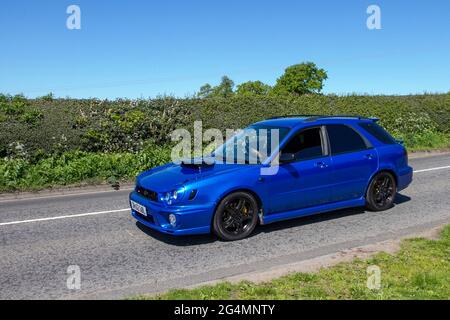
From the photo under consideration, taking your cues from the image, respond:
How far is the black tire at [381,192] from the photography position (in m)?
7.75

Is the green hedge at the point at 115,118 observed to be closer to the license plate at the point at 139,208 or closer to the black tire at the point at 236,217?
→ the license plate at the point at 139,208

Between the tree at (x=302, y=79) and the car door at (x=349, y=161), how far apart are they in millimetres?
64757

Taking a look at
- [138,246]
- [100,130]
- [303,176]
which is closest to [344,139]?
[303,176]

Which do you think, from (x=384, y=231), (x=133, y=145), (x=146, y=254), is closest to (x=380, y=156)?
(x=384, y=231)

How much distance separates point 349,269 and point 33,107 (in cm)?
1169

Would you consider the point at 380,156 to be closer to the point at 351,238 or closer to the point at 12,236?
the point at 351,238

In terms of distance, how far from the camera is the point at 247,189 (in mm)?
6309

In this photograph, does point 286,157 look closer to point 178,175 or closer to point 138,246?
point 178,175

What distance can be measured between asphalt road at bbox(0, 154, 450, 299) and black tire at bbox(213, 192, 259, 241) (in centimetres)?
15

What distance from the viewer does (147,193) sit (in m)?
6.45

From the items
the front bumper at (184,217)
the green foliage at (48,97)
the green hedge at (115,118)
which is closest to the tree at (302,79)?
the green hedge at (115,118)

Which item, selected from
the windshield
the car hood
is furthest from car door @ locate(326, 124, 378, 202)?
the car hood

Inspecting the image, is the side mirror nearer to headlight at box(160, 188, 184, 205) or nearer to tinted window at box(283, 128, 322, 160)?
tinted window at box(283, 128, 322, 160)

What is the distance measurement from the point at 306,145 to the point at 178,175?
6.90 ft
